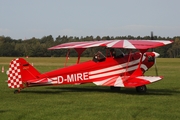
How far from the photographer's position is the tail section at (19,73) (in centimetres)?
1387

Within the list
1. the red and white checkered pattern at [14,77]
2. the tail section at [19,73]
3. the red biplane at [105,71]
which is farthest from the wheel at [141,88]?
the red and white checkered pattern at [14,77]

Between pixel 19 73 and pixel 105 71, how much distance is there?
367 centimetres

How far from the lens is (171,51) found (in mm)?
116562

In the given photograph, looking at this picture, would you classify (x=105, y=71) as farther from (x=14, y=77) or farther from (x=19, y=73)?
(x=14, y=77)

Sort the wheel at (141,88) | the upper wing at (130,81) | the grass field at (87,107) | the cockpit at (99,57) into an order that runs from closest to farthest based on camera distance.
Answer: the grass field at (87,107) < the upper wing at (130,81) < the wheel at (141,88) < the cockpit at (99,57)

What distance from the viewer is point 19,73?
14.0 m

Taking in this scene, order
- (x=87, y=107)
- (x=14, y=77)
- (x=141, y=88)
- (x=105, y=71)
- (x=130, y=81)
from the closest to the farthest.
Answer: (x=87, y=107)
(x=14, y=77)
(x=130, y=81)
(x=141, y=88)
(x=105, y=71)


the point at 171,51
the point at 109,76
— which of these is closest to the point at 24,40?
the point at 171,51

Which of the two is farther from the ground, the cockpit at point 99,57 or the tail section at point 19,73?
the cockpit at point 99,57

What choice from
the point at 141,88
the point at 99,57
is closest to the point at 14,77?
the point at 99,57

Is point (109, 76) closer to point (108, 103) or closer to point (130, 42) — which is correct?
point (130, 42)

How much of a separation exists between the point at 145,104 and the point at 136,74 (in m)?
3.75

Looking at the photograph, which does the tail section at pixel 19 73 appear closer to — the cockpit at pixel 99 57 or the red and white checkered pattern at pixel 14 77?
the red and white checkered pattern at pixel 14 77

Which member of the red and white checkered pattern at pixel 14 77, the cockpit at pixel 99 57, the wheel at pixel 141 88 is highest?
the cockpit at pixel 99 57
